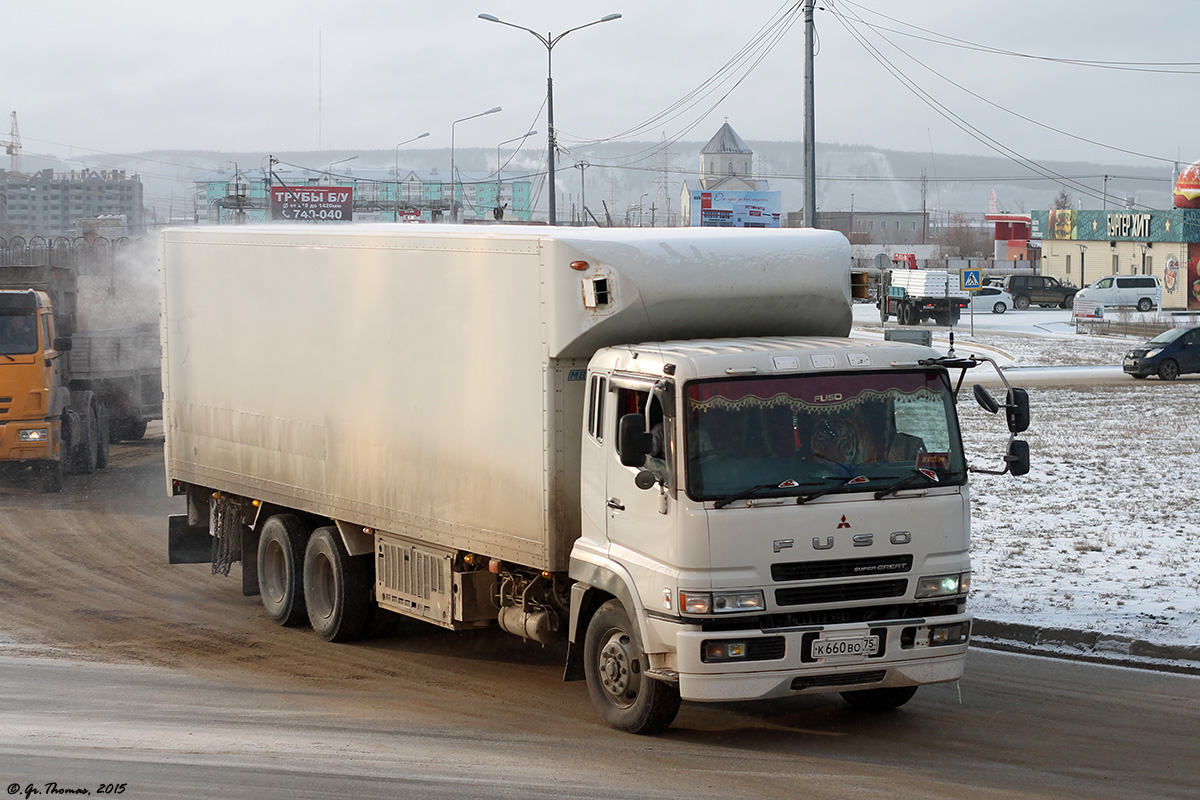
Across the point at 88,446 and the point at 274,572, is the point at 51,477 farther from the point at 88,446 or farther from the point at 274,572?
the point at 274,572

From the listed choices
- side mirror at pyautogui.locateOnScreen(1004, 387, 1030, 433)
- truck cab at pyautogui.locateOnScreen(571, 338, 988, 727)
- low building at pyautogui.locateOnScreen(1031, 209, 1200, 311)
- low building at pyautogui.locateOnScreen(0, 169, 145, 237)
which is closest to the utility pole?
side mirror at pyautogui.locateOnScreen(1004, 387, 1030, 433)

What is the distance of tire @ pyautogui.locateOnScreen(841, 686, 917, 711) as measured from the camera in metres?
8.59

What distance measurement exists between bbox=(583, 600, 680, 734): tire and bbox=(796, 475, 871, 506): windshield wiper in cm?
134

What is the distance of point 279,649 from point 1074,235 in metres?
78.0

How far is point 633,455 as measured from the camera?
749cm

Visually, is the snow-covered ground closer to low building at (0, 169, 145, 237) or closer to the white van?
the white van

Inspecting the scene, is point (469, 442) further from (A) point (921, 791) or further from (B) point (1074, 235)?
(B) point (1074, 235)

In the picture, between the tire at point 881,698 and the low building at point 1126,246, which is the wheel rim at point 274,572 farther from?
the low building at point 1126,246

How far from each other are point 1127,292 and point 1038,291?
6.35 meters

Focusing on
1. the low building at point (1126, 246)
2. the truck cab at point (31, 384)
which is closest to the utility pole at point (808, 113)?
the truck cab at point (31, 384)

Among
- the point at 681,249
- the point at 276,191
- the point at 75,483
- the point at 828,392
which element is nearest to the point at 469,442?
the point at 681,249

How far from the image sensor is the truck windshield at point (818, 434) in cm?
750

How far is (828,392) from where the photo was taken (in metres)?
7.77

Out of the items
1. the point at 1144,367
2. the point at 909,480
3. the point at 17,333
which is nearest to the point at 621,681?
the point at 909,480
